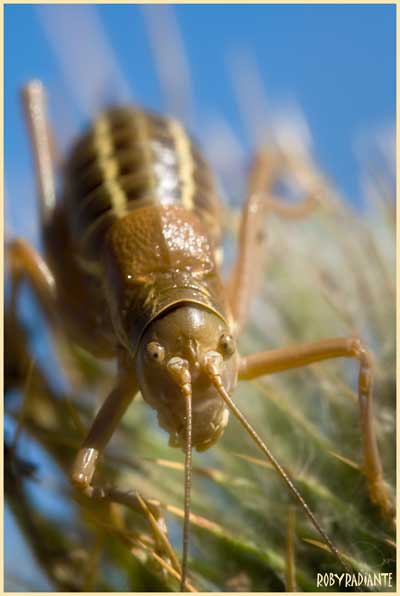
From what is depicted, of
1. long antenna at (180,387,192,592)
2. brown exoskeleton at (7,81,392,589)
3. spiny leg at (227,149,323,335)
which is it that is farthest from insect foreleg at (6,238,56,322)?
long antenna at (180,387,192,592)

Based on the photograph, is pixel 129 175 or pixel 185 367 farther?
pixel 129 175

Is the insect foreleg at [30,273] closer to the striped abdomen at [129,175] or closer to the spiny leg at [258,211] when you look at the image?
the striped abdomen at [129,175]

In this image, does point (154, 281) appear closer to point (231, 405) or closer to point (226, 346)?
point (226, 346)

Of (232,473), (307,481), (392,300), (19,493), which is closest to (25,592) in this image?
(19,493)

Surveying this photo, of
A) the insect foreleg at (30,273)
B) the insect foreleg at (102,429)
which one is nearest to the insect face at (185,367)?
the insect foreleg at (102,429)

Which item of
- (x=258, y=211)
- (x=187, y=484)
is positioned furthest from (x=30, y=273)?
(x=187, y=484)

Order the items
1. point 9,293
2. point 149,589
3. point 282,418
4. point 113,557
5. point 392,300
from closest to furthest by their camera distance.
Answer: point 149,589 → point 113,557 → point 282,418 → point 392,300 → point 9,293

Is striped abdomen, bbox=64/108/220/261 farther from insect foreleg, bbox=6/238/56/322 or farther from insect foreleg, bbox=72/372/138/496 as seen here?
insect foreleg, bbox=72/372/138/496

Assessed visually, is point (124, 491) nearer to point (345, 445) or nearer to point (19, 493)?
point (19, 493)
